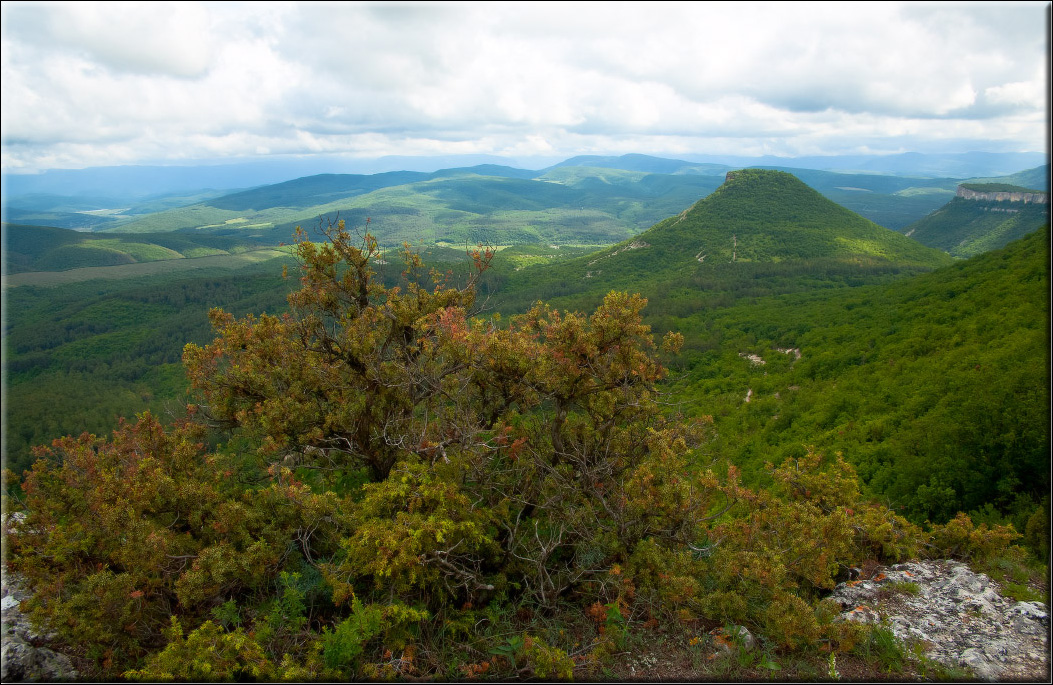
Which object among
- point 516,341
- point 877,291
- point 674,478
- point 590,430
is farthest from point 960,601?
point 877,291

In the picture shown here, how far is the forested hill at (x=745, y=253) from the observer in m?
91.5

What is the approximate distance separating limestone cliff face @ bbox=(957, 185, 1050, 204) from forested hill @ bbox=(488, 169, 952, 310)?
10050cm

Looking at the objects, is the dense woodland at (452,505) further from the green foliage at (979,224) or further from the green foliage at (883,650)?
the green foliage at (979,224)

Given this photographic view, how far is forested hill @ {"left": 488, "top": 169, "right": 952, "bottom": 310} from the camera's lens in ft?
300

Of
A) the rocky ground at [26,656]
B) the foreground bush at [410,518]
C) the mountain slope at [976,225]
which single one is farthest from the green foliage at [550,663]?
the mountain slope at [976,225]

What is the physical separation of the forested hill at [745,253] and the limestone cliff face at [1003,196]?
330 ft

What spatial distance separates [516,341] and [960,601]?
33.6ft

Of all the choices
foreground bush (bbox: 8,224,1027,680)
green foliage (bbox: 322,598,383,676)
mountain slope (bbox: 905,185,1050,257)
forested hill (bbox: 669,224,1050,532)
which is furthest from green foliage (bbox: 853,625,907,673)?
mountain slope (bbox: 905,185,1050,257)

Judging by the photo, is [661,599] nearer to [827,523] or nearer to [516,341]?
[827,523]

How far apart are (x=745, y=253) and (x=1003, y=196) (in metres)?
153

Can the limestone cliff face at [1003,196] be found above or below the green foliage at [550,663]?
above

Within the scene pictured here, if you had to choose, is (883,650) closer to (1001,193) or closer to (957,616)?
(957,616)

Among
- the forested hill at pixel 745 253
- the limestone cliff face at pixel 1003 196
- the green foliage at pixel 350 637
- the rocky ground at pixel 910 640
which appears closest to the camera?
the green foliage at pixel 350 637

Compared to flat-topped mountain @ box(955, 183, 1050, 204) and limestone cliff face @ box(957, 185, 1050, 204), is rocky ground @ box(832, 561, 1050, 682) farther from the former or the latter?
flat-topped mountain @ box(955, 183, 1050, 204)
